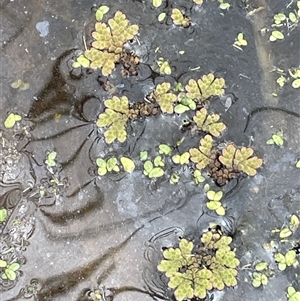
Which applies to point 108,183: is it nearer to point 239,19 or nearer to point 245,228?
point 245,228

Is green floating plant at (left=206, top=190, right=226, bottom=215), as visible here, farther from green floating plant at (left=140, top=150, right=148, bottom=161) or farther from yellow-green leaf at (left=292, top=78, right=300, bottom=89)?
yellow-green leaf at (left=292, top=78, right=300, bottom=89)

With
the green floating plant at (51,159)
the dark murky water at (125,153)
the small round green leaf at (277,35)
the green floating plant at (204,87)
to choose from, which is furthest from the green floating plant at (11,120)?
the small round green leaf at (277,35)

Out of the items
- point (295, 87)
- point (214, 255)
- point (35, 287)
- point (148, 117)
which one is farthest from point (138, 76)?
point (35, 287)

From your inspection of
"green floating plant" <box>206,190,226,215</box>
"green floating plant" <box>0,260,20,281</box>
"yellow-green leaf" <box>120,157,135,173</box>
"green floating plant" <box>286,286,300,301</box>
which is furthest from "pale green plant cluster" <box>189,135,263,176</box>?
"green floating plant" <box>0,260,20,281</box>

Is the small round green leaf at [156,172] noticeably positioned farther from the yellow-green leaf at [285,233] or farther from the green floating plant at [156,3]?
the green floating plant at [156,3]

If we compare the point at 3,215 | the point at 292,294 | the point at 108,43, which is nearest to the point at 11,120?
the point at 3,215

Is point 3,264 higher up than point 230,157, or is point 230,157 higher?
point 230,157

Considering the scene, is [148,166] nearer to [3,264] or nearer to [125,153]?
[125,153]
